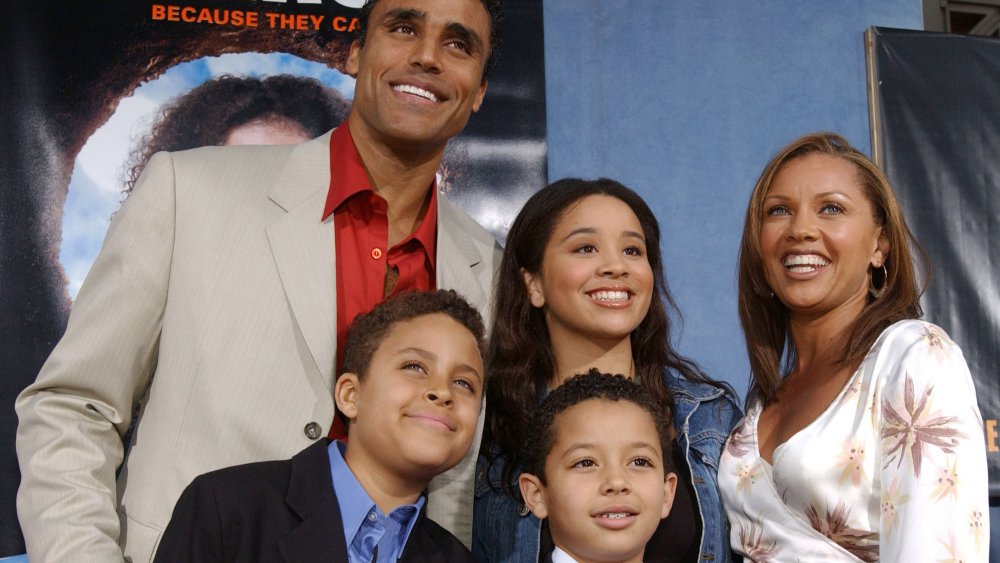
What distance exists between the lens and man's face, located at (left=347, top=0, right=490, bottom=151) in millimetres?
2109

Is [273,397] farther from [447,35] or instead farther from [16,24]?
[16,24]

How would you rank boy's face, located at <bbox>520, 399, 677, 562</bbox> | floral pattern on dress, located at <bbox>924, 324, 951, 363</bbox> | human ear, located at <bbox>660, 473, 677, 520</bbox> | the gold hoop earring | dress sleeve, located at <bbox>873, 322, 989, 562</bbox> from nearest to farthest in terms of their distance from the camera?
dress sleeve, located at <bbox>873, 322, 989, 562</bbox>
floral pattern on dress, located at <bbox>924, 324, 951, 363</bbox>
boy's face, located at <bbox>520, 399, 677, 562</bbox>
human ear, located at <bbox>660, 473, 677, 520</bbox>
the gold hoop earring

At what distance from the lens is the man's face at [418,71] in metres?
2.11

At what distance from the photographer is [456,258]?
91.2 inches

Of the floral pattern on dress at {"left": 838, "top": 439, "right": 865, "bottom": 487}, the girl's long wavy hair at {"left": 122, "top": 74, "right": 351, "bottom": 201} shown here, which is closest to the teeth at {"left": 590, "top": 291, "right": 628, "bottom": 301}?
the floral pattern on dress at {"left": 838, "top": 439, "right": 865, "bottom": 487}

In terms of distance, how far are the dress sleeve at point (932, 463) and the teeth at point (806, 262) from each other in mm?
347

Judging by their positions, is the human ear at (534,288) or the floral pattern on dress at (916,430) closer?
the floral pattern on dress at (916,430)

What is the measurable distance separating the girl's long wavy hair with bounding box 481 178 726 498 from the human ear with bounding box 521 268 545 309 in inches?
0.4

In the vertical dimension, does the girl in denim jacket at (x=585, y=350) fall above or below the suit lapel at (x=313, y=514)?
above

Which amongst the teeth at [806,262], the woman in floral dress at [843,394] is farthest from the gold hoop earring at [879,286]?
the teeth at [806,262]

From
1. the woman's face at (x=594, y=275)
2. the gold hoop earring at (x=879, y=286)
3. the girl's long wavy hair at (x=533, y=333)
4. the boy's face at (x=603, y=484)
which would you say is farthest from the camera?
Result: the girl's long wavy hair at (x=533, y=333)

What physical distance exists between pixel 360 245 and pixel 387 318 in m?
0.23

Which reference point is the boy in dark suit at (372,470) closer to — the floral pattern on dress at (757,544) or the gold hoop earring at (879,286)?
the floral pattern on dress at (757,544)

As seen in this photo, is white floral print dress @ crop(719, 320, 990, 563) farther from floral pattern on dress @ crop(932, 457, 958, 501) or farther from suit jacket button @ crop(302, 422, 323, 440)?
suit jacket button @ crop(302, 422, 323, 440)
